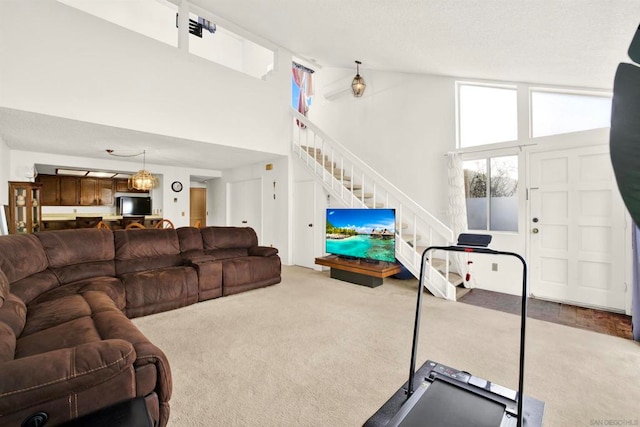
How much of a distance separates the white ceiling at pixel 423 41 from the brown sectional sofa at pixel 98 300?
1618 mm

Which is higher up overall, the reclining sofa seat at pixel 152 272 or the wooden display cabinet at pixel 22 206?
the wooden display cabinet at pixel 22 206

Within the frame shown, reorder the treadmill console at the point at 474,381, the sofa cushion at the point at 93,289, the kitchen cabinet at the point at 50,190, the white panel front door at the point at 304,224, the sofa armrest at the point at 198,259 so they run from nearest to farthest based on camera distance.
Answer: the treadmill console at the point at 474,381 → the sofa cushion at the point at 93,289 → the sofa armrest at the point at 198,259 → the white panel front door at the point at 304,224 → the kitchen cabinet at the point at 50,190

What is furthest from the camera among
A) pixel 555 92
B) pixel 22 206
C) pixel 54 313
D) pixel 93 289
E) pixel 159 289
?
pixel 22 206

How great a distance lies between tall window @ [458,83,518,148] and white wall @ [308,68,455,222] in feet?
0.59

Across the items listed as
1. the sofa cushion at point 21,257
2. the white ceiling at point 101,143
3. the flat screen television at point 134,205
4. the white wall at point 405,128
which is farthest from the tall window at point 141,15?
the sofa cushion at point 21,257

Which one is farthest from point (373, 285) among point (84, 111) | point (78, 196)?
point (78, 196)

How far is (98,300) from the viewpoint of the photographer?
2.29 meters

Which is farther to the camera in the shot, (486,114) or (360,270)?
(486,114)

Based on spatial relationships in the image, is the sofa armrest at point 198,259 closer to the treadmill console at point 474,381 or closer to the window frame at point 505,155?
the treadmill console at point 474,381

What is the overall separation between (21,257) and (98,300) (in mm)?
761

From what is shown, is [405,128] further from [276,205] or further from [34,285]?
[34,285]

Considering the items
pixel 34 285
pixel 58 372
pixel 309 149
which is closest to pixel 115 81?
pixel 34 285

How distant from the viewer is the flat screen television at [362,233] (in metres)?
3.96

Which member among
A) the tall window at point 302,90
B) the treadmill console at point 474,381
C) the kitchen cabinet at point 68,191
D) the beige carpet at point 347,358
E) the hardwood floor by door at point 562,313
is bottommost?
the hardwood floor by door at point 562,313
